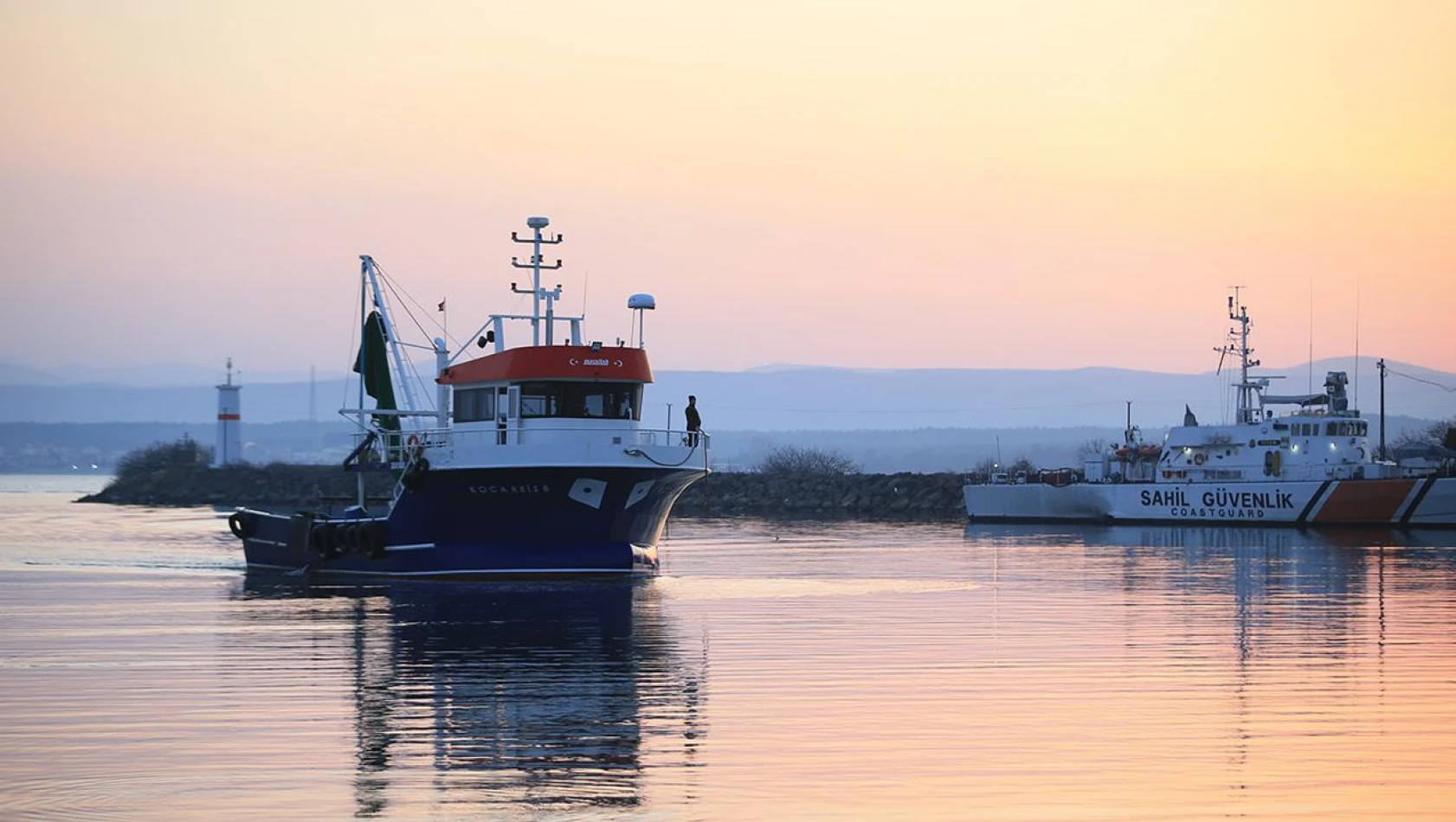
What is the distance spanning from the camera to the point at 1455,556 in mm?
43781

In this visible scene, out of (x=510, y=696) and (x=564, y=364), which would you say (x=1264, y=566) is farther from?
(x=510, y=696)

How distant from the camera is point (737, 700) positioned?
708 inches

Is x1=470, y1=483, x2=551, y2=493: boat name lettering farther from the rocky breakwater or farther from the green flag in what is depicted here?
the rocky breakwater

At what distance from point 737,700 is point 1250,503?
49679mm

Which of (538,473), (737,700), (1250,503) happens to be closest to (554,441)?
(538,473)

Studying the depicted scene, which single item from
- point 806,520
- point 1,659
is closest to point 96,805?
point 1,659

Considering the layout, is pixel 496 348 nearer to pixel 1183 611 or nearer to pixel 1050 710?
pixel 1183 611

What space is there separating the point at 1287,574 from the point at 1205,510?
95.2 feet

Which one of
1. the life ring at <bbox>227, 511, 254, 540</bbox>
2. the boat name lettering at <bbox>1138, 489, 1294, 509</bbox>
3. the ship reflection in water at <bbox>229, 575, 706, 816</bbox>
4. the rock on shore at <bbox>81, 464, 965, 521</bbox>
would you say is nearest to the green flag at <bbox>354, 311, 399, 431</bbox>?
the life ring at <bbox>227, 511, 254, 540</bbox>

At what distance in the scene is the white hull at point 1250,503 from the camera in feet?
200

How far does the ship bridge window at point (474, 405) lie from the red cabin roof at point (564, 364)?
0.28 meters

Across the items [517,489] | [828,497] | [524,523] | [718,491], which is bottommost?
[828,497]

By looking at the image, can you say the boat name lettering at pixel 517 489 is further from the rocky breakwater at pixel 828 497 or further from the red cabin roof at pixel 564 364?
the rocky breakwater at pixel 828 497

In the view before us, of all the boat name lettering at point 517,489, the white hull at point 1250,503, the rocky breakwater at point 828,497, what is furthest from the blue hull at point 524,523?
the rocky breakwater at point 828,497
